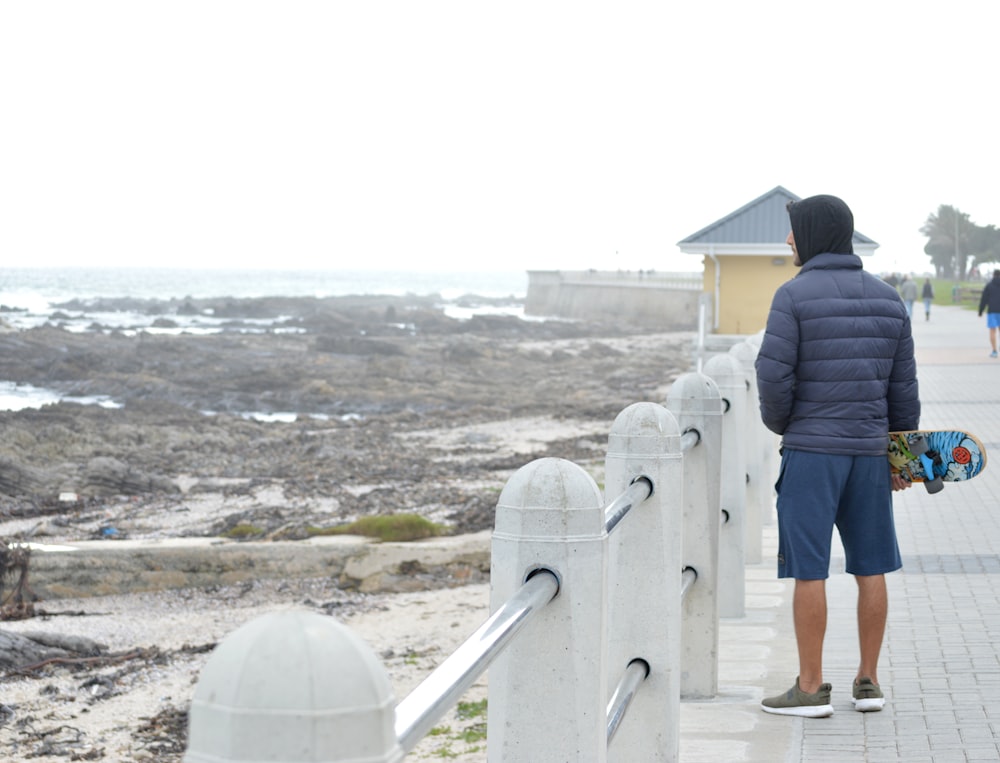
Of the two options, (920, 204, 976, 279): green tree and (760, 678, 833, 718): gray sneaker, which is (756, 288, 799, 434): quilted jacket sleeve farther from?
(920, 204, 976, 279): green tree

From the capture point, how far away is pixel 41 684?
877 cm

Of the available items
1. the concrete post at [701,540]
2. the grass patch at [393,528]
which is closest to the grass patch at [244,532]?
the grass patch at [393,528]

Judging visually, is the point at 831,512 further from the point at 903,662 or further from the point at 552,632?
the point at 552,632

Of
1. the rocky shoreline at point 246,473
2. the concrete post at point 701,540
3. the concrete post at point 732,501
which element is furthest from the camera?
the rocky shoreline at point 246,473

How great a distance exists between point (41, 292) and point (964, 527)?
131 meters

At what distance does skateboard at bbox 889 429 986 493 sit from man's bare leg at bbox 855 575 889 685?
0.47m

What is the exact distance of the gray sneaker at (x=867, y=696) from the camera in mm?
5211

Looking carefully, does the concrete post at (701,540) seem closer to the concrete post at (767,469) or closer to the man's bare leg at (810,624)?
the man's bare leg at (810,624)

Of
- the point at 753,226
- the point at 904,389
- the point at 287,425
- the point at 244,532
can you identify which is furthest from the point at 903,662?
the point at 287,425

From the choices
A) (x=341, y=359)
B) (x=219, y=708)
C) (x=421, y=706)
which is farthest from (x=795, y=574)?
(x=341, y=359)

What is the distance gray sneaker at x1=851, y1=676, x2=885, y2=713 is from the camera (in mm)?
5211

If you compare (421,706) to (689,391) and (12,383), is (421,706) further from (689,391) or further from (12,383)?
(12,383)

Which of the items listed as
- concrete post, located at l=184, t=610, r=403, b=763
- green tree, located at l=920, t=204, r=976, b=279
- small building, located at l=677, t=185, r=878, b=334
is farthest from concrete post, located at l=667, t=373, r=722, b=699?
green tree, located at l=920, t=204, r=976, b=279

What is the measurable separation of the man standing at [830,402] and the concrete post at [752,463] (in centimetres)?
273
